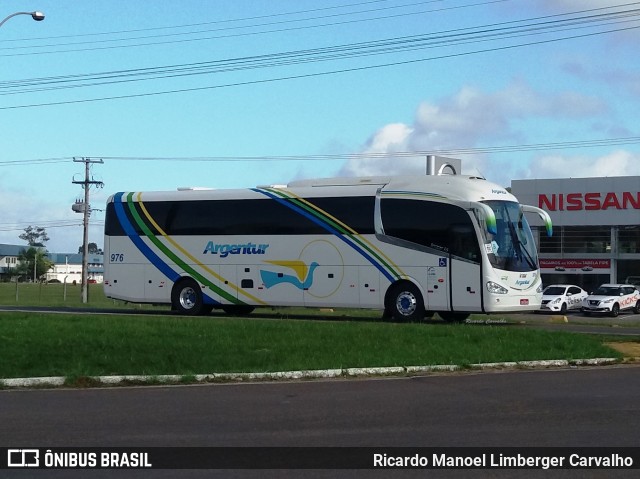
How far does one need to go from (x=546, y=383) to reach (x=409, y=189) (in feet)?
43.0

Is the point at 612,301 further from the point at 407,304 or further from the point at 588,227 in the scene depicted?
the point at 407,304

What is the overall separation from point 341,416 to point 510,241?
629 inches

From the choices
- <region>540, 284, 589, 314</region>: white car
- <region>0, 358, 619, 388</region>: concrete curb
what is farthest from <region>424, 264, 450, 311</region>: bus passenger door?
<region>540, 284, 589, 314</region>: white car

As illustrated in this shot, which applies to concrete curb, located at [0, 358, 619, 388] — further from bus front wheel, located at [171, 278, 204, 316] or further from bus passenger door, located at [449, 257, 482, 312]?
bus front wheel, located at [171, 278, 204, 316]

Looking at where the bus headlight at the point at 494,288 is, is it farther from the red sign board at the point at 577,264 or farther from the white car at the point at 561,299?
the red sign board at the point at 577,264

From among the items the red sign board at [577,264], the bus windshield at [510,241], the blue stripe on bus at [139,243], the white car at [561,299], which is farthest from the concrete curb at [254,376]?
the red sign board at [577,264]

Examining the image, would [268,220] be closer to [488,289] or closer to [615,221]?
[488,289]

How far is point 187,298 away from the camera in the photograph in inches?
1168

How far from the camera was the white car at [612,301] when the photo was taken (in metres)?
47.2

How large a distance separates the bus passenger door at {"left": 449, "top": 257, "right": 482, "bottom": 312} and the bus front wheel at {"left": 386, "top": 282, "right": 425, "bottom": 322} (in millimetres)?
1016

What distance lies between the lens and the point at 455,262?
25.8m

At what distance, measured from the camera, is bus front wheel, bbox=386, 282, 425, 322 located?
86.0 feet

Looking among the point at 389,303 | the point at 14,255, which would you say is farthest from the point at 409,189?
the point at 14,255

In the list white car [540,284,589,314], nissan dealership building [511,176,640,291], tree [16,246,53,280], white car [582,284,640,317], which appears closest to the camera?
white car [582,284,640,317]
